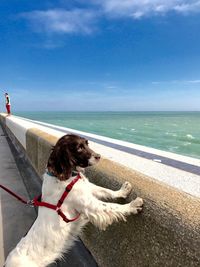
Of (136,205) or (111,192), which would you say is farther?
(111,192)

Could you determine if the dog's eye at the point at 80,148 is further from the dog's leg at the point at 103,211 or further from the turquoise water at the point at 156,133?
the turquoise water at the point at 156,133

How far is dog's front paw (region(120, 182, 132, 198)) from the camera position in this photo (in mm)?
2967

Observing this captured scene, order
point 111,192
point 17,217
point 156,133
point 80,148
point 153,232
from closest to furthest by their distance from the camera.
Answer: point 153,232 → point 111,192 → point 80,148 → point 17,217 → point 156,133

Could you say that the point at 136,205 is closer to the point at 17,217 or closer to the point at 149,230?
the point at 149,230

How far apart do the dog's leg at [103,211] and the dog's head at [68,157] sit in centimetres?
38

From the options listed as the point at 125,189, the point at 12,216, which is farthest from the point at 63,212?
the point at 12,216

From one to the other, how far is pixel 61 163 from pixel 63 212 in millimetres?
505

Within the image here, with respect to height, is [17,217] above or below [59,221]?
below

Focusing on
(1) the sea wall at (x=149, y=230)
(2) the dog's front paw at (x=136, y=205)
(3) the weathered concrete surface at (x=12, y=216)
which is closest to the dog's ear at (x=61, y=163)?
(1) the sea wall at (x=149, y=230)

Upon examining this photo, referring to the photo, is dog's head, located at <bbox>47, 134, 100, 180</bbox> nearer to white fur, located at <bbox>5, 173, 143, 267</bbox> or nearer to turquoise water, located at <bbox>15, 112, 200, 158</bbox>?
white fur, located at <bbox>5, 173, 143, 267</bbox>

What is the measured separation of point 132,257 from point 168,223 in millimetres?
622

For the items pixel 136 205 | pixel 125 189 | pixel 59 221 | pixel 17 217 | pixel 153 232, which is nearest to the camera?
pixel 153 232

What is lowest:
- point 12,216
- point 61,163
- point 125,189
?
point 12,216

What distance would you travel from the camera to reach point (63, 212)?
10.3 feet
